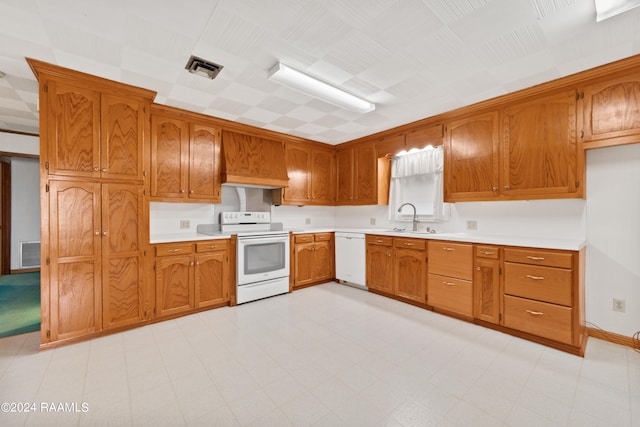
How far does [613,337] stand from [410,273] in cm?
186

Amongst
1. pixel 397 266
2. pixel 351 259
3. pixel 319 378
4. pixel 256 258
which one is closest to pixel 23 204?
pixel 256 258

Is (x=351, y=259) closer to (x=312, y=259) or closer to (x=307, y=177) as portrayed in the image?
(x=312, y=259)

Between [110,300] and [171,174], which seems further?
[171,174]

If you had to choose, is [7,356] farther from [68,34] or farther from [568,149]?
[568,149]

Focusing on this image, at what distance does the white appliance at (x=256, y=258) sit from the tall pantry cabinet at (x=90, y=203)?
1.06 m

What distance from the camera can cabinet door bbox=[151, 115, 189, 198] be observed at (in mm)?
3234

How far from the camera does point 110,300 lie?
105 inches

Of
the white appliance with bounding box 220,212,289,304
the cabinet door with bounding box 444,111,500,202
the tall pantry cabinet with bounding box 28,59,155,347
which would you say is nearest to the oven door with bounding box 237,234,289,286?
the white appliance with bounding box 220,212,289,304

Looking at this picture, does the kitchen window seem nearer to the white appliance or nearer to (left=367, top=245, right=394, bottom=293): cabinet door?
(left=367, top=245, right=394, bottom=293): cabinet door

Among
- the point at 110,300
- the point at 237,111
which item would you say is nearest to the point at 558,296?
the point at 237,111

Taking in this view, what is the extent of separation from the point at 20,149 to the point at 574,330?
749 cm

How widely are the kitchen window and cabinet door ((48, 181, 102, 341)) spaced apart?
12.6ft

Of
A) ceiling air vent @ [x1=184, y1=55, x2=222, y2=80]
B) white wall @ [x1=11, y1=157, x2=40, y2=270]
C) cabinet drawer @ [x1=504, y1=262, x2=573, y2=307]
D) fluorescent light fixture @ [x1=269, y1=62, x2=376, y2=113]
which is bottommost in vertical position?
cabinet drawer @ [x1=504, y1=262, x2=573, y2=307]

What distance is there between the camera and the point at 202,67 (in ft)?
7.67
